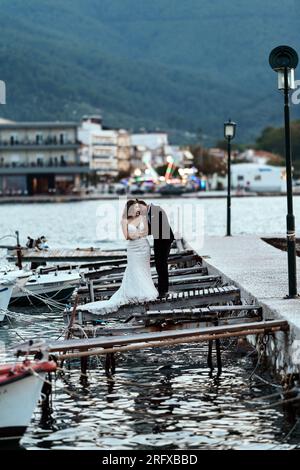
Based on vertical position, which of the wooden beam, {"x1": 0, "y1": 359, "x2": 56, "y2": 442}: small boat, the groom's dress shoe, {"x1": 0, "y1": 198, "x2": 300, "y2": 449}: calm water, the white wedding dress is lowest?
{"x1": 0, "y1": 198, "x2": 300, "y2": 449}: calm water

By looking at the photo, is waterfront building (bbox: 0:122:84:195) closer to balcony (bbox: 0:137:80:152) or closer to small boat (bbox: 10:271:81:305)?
balcony (bbox: 0:137:80:152)

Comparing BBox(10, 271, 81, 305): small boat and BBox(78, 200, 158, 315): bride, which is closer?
BBox(78, 200, 158, 315): bride

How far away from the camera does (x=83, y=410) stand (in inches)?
739

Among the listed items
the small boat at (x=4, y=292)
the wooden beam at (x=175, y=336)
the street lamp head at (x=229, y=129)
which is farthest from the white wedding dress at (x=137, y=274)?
the street lamp head at (x=229, y=129)

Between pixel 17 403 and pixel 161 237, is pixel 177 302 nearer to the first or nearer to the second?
pixel 161 237

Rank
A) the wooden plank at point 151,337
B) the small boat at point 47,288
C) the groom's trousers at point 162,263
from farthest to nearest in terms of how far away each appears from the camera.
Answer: the small boat at point 47,288 → the groom's trousers at point 162,263 → the wooden plank at point 151,337

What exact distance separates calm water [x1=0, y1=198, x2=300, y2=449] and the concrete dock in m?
0.84

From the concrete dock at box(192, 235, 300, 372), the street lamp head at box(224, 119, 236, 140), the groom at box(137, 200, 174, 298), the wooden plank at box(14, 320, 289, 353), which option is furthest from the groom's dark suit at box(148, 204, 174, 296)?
the street lamp head at box(224, 119, 236, 140)

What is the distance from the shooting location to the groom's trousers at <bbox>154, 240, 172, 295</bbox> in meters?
24.4

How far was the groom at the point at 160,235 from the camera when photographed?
23.6 metres

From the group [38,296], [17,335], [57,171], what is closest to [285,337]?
[17,335]

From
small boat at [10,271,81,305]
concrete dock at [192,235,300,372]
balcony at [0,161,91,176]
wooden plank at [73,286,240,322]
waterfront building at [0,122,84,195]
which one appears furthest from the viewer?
balcony at [0,161,91,176]

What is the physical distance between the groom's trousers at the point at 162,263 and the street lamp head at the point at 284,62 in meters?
4.00

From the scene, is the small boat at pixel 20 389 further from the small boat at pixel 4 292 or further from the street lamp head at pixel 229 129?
the street lamp head at pixel 229 129
